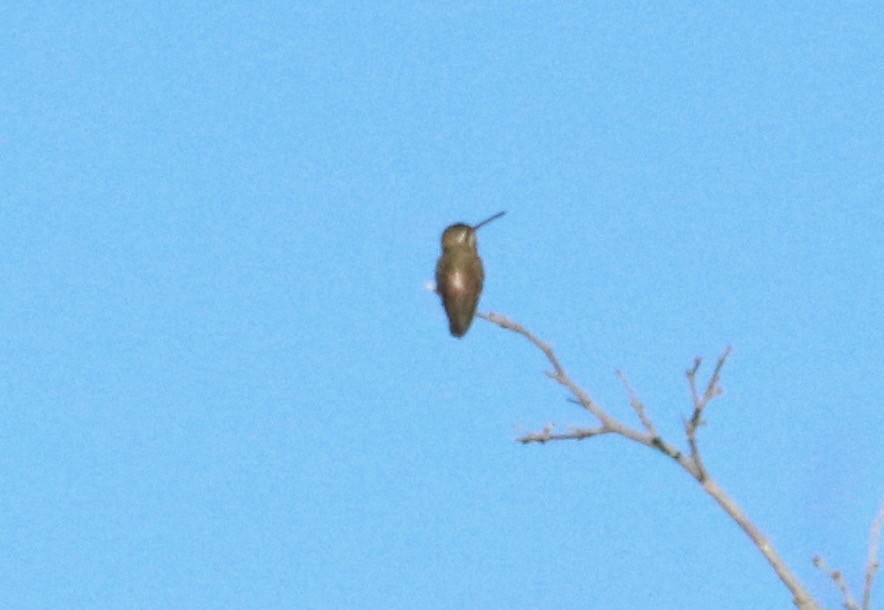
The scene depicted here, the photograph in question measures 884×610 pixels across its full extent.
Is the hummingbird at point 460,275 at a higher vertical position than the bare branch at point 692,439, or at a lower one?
higher

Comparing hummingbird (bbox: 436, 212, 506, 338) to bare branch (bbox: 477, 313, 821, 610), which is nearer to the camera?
bare branch (bbox: 477, 313, 821, 610)

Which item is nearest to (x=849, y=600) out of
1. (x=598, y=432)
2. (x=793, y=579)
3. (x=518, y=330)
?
(x=793, y=579)

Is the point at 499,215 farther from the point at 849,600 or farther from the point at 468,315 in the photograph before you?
the point at 849,600

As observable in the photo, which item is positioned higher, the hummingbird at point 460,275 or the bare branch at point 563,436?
the hummingbird at point 460,275

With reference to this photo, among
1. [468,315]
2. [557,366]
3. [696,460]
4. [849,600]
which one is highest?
[468,315]

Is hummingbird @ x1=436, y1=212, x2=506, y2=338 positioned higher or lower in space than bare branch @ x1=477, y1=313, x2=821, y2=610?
higher

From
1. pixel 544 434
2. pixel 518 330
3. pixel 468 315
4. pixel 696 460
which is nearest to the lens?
pixel 696 460

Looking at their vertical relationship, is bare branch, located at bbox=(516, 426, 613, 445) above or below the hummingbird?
below

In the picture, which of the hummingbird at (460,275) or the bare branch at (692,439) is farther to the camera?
the hummingbird at (460,275)
